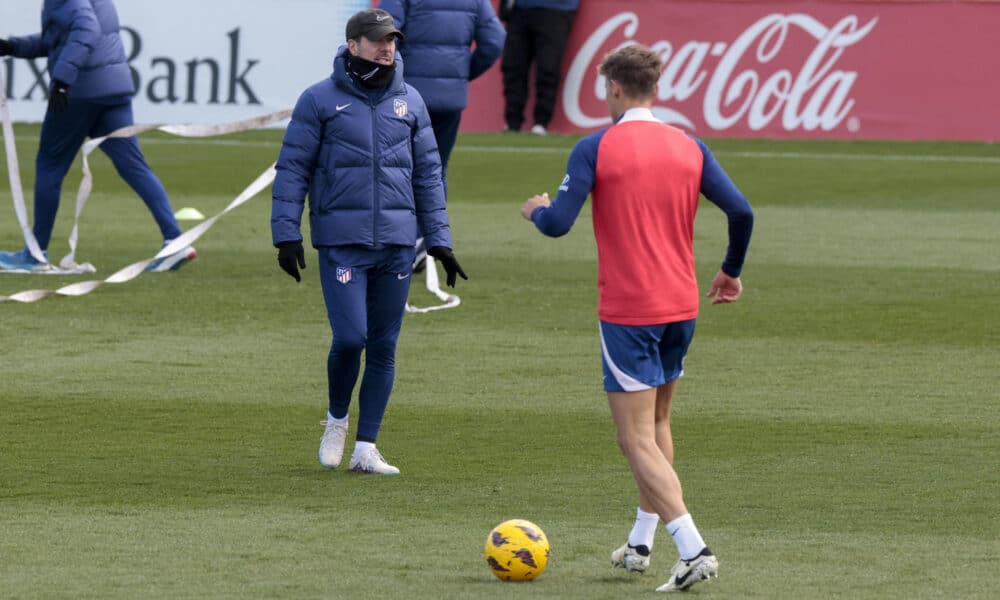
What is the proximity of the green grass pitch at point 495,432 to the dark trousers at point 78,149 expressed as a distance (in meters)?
0.60

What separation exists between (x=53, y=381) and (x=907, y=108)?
53.4 feet

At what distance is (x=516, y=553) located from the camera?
6.12 m

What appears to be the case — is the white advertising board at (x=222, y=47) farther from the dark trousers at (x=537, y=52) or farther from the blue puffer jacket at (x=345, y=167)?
the blue puffer jacket at (x=345, y=167)

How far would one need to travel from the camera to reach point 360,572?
6238 mm

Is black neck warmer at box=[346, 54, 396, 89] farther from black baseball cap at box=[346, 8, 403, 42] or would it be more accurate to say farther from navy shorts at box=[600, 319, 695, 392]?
navy shorts at box=[600, 319, 695, 392]

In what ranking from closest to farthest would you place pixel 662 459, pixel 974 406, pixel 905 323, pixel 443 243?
pixel 662 459
pixel 443 243
pixel 974 406
pixel 905 323

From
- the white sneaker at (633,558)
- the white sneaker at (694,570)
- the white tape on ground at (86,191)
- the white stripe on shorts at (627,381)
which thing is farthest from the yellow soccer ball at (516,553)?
the white tape on ground at (86,191)

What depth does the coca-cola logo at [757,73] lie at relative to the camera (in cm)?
2403

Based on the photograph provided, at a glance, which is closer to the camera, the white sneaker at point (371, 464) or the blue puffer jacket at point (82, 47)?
the white sneaker at point (371, 464)

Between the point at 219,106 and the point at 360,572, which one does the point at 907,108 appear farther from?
the point at 360,572

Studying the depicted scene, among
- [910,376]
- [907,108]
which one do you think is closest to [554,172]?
[907,108]

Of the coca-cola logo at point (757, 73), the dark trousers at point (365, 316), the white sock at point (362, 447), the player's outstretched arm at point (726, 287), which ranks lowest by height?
the coca-cola logo at point (757, 73)

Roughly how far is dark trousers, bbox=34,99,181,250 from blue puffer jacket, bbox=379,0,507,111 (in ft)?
7.18

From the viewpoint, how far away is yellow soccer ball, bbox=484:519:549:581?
6121mm
